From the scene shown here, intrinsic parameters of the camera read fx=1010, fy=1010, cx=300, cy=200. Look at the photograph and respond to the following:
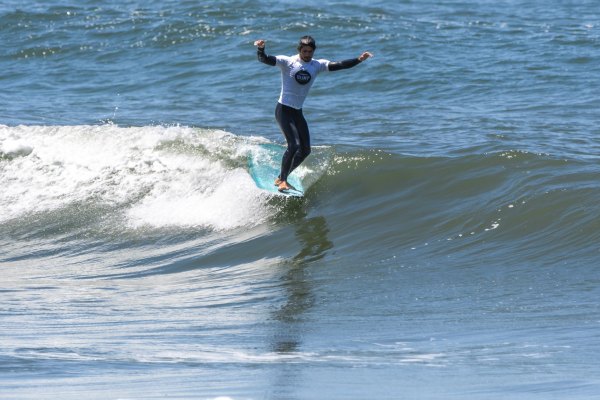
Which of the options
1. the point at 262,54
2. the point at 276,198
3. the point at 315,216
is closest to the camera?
the point at 262,54

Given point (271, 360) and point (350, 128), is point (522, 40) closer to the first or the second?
point (350, 128)

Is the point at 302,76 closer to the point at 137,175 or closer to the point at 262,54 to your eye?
the point at 262,54

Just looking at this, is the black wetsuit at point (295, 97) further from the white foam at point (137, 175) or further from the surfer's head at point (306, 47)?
the white foam at point (137, 175)

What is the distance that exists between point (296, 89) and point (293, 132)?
477mm

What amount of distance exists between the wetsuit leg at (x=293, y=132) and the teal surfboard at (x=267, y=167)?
2.61 feet

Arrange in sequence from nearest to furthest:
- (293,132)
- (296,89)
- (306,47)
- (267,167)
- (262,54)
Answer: (262,54), (306,47), (296,89), (293,132), (267,167)

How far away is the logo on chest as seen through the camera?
10.5m

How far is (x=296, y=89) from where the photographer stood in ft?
35.1

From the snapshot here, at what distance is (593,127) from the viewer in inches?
559

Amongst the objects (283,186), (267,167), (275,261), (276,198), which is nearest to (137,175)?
(267,167)

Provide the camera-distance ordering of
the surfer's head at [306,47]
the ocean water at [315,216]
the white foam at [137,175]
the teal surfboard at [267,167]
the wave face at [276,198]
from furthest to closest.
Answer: the white foam at [137,175] → the teal surfboard at [267,167] → the surfer's head at [306,47] → the wave face at [276,198] → the ocean water at [315,216]

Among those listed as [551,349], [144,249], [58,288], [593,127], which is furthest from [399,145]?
[551,349]

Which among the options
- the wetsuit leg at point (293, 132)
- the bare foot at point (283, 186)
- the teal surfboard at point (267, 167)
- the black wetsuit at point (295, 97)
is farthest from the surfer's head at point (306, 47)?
the teal surfboard at point (267, 167)

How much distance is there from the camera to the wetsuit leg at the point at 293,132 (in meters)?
10.8
